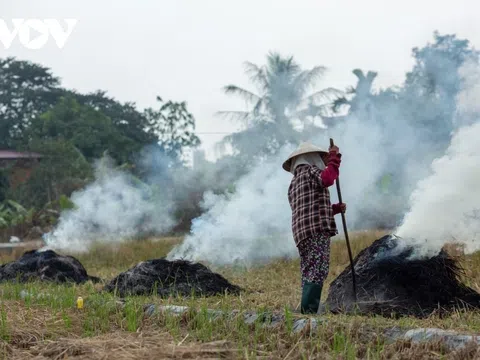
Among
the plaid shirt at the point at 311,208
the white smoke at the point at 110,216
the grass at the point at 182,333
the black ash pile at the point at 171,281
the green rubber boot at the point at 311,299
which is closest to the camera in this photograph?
the grass at the point at 182,333

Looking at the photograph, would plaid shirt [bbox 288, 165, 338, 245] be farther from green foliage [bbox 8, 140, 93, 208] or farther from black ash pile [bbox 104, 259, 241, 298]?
green foliage [bbox 8, 140, 93, 208]

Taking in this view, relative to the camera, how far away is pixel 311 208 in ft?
21.3

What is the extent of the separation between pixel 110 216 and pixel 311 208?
14.9m

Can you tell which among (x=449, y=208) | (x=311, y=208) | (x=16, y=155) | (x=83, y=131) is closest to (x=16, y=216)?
(x=16, y=155)

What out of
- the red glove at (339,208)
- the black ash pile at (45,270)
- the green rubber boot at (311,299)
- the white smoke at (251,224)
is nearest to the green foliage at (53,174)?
the white smoke at (251,224)

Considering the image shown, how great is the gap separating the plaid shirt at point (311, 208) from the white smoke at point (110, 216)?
12545 millimetres

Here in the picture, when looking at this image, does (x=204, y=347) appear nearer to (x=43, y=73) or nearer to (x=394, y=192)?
(x=394, y=192)

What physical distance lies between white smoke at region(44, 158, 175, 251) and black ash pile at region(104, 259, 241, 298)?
9.70 meters

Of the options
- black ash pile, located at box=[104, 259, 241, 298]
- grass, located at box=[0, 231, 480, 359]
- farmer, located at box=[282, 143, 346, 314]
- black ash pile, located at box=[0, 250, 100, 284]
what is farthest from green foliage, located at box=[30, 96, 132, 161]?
farmer, located at box=[282, 143, 346, 314]

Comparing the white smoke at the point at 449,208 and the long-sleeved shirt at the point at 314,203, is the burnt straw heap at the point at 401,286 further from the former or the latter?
the long-sleeved shirt at the point at 314,203

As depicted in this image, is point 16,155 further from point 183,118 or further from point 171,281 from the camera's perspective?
point 171,281

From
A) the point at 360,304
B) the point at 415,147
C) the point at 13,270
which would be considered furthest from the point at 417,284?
the point at 415,147

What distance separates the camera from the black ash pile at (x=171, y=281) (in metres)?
8.41

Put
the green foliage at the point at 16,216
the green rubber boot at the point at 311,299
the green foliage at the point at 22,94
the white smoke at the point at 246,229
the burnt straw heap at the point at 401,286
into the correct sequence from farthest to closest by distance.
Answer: the green foliage at the point at 22,94, the green foliage at the point at 16,216, the white smoke at the point at 246,229, the green rubber boot at the point at 311,299, the burnt straw heap at the point at 401,286
